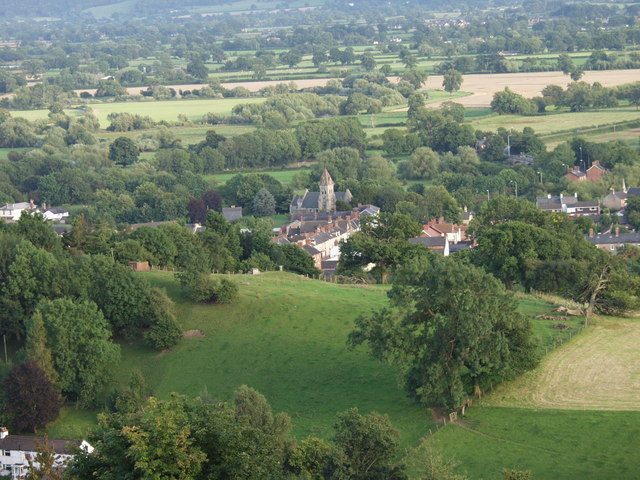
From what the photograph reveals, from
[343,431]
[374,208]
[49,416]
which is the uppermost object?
[343,431]

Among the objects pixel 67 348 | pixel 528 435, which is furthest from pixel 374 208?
pixel 528 435

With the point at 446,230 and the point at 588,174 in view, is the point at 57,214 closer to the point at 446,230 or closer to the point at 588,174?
the point at 446,230

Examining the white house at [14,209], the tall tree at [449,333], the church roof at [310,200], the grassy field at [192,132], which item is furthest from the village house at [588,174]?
the tall tree at [449,333]

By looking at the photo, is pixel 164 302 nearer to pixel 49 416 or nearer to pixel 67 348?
pixel 67 348

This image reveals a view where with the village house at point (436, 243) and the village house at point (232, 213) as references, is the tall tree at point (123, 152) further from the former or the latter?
the village house at point (436, 243)

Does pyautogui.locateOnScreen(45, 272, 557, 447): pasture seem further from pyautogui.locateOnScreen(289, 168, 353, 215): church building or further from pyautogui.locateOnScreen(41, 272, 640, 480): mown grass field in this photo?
pyautogui.locateOnScreen(289, 168, 353, 215): church building

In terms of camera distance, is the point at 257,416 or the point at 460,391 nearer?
the point at 257,416

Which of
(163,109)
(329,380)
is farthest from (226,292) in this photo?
(163,109)

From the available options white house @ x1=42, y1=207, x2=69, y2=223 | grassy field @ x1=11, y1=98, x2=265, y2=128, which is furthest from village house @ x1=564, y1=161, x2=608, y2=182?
grassy field @ x1=11, y1=98, x2=265, y2=128
